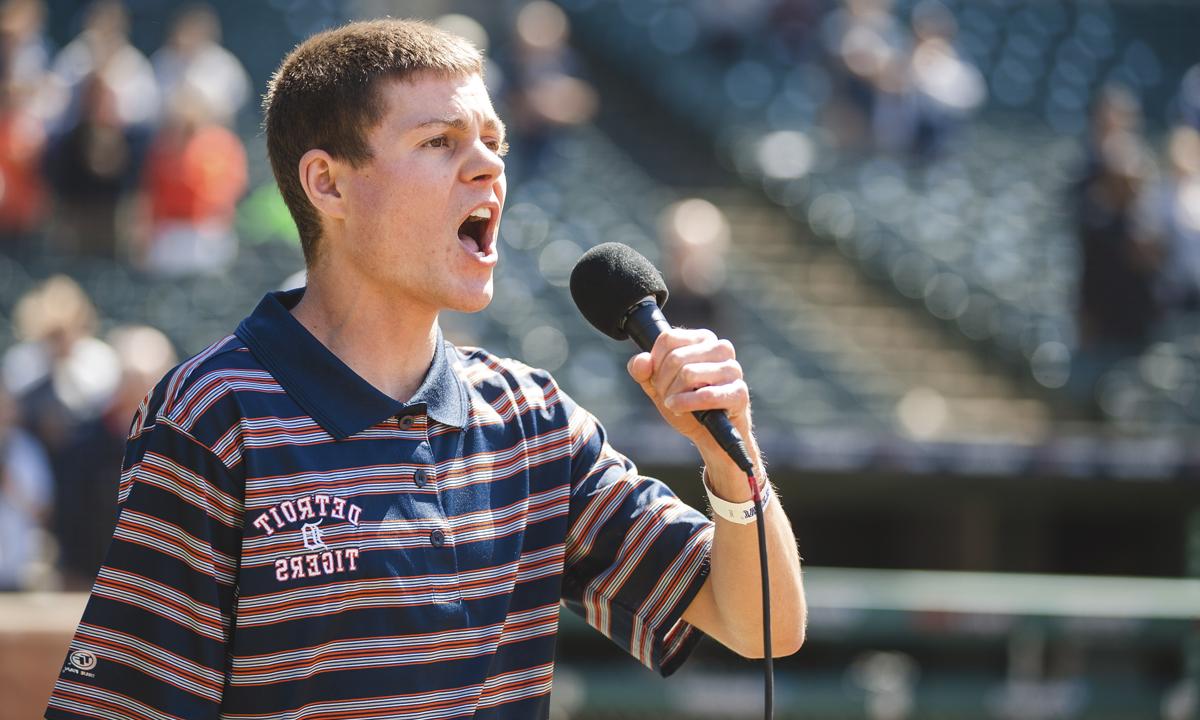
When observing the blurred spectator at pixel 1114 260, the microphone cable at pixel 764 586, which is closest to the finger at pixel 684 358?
the microphone cable at pixel 764 586

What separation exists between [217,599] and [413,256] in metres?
0.61

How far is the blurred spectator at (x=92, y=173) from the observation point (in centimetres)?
969

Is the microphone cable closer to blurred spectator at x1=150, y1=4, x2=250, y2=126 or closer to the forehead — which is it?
the forehead

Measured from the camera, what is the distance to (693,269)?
8828mm

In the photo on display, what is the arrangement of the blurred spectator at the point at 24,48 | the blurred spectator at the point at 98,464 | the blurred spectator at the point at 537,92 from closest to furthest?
1. the blurred spectator at the point at 98,464
2. the blurred spectator at the point at 24,48
3. the blurred spectator at the point at 537,92

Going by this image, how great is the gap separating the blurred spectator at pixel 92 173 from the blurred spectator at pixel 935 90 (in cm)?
623

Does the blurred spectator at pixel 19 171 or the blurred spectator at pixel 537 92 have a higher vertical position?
the blurred spectator at pixel 537 92

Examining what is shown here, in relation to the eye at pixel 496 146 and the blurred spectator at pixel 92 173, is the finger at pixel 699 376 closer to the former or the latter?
the eye at pixel 496 146

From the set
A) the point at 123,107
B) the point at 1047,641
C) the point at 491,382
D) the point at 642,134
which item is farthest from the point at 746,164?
the point at 491,382

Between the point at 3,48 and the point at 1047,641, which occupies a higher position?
the point at 3,48

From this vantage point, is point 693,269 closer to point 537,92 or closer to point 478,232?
point 537,92

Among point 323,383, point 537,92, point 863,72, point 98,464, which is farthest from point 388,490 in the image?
point 863,72

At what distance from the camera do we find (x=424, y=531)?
234 centimetres

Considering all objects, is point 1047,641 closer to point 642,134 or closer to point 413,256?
point 413,256
